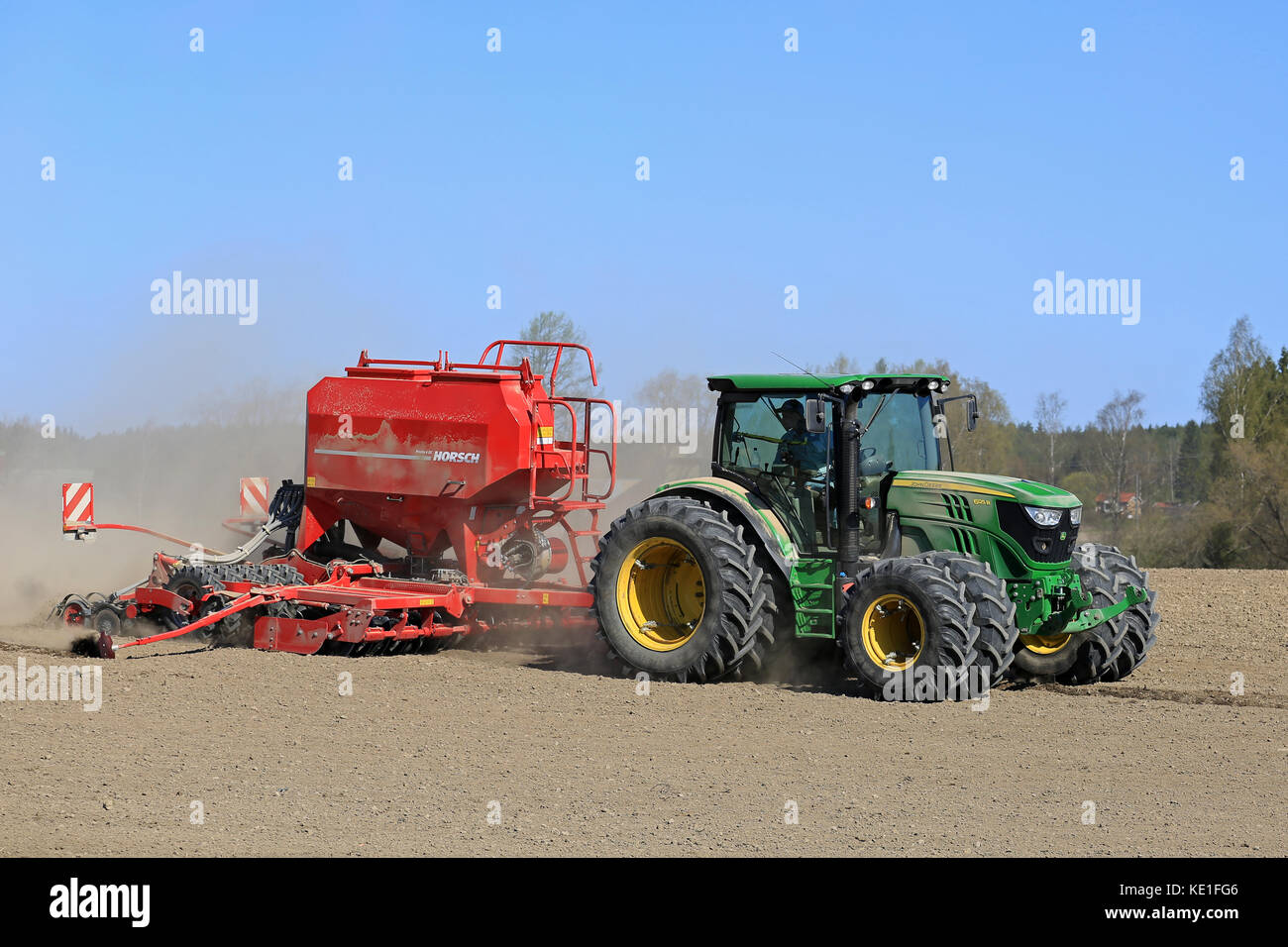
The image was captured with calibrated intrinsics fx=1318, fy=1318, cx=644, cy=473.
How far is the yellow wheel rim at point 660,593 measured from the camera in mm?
11133

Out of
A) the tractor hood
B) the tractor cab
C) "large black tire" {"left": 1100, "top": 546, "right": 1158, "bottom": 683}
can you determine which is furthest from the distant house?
the tractor hood

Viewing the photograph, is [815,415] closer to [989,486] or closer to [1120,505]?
[989,486]

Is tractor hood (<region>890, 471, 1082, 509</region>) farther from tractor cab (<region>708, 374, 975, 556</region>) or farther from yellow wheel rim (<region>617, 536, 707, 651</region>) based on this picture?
yellow wheel rim (<region>617, 536, 707, 651</region>)

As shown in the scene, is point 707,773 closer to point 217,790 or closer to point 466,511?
point 217,790

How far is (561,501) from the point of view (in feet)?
41.9

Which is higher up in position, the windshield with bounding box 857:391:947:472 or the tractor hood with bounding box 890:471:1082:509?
the windshield with bounding box 857:391:947:472

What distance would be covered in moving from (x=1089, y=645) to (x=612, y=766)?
4792mm

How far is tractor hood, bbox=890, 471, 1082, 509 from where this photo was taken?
996 centimetres

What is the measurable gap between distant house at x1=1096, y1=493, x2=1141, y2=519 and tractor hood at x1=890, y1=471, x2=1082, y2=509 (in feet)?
103

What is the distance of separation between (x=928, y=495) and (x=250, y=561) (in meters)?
7.12

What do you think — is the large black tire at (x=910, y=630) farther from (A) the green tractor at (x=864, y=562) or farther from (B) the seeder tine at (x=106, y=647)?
(B) the seeder tine at (x=106, y=647)
